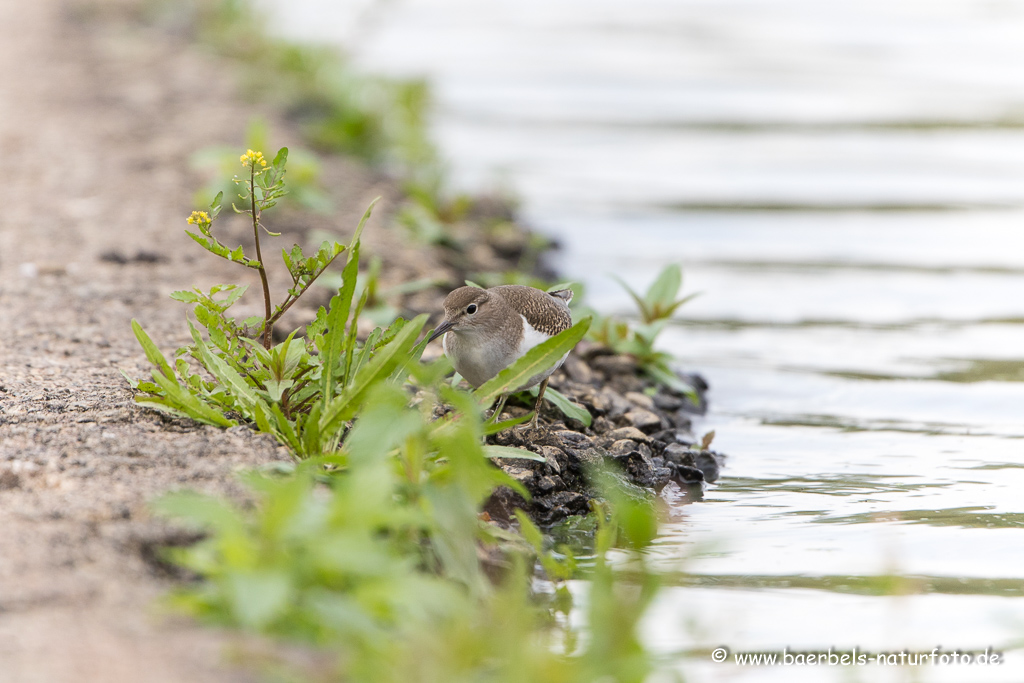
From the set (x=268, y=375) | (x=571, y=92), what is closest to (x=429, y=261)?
(x=268, y=375)

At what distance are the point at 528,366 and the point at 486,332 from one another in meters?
0.27

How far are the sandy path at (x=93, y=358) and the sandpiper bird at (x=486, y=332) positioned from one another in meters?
0.81

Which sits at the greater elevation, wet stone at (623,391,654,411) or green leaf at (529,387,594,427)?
green leaf at (529,387,594,427)

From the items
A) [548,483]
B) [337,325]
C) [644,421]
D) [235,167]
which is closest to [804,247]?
[644,421]

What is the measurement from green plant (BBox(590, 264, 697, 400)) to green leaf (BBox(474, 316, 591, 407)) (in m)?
1.50

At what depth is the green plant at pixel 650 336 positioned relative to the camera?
5152 mm

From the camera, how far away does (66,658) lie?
2.36 meters

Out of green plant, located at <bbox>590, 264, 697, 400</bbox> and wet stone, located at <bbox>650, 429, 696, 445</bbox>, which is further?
green plant, located at <bbox>590, 264, 697, 400</bbox>

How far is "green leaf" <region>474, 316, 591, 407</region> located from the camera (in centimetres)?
361

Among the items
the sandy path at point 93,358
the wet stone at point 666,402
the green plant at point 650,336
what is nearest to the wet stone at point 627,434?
the wet stone at point 666,402

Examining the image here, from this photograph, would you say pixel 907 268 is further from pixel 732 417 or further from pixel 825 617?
pixel 825 617

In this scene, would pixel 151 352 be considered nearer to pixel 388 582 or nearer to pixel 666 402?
pixel 388 582

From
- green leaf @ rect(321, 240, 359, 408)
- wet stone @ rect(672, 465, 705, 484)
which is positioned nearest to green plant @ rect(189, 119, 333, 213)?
green leaf @ rect(321, 240, 359, 408)

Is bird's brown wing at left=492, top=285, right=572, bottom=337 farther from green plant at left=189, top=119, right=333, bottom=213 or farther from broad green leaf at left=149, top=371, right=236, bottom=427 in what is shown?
green plant at left=189, top=119, right=333, bottom=213
